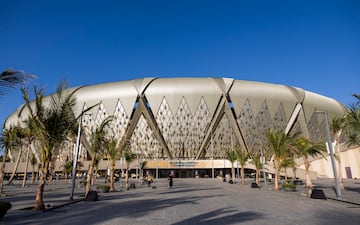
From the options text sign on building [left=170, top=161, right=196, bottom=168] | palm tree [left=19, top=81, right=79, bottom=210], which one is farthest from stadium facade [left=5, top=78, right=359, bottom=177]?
palm tree [left=19, top=81, right=79, bottom=210]

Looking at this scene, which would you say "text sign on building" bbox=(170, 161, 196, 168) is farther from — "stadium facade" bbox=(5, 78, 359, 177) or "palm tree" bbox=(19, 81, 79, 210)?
"palm tree" bbox=(19, 81, 79, 210)

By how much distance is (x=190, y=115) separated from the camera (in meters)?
78.6

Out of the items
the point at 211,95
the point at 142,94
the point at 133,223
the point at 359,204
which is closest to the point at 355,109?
the point at 359,204

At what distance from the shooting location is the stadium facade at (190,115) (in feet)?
255

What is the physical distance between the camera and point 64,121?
1289 cm

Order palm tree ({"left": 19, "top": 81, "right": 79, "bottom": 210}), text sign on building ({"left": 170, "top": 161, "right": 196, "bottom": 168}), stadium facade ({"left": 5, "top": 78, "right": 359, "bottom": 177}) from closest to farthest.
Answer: palm tree ({"left": 19, "top": 81, "right": 79, "bottom": 210}) < text sign on building ({"left": 170, "top": 161, "right": 196, "bottom": 168}) < stadium facade ({"left": 5, "top": 78, "right": 359, "bottom": 177})

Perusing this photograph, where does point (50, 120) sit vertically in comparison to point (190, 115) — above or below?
below

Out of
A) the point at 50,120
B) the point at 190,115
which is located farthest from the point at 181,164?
the point at 50,120

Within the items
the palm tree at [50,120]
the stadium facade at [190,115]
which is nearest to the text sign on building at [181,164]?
the stadium facade at [190,115]

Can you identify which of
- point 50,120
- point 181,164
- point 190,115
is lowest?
point 50,120

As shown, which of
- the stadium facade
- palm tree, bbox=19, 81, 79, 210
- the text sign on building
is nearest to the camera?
palm tree, bbox=19, 81, 79, 210

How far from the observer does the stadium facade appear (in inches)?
3063

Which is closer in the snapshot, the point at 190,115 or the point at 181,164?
the point at 181,164

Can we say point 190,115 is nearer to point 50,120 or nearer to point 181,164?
point 181,164
